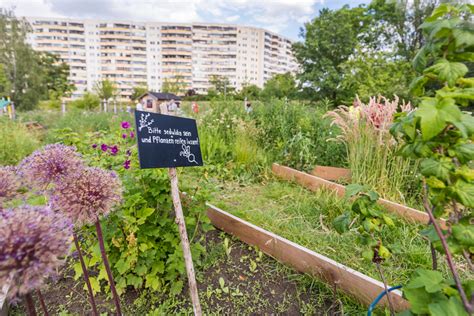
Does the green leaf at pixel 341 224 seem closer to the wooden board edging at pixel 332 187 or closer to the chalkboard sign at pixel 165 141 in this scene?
the chalkboard sign at pixel 165 141

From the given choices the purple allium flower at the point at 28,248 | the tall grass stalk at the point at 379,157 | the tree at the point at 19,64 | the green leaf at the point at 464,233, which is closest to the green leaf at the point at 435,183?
the green leaf at the point at 464,233

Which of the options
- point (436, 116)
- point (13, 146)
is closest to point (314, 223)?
point (436, 116)

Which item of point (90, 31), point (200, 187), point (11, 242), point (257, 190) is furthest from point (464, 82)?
point (90, 31)

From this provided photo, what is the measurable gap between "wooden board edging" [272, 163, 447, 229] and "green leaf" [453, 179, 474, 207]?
142cm

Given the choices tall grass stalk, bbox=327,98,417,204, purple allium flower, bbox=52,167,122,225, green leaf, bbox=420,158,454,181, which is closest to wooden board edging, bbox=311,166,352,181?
tall grass stalk, bbox=327,98,417,204

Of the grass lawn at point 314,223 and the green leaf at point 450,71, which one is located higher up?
the green leaf at point 450,71

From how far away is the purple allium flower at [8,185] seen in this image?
30.8 inches

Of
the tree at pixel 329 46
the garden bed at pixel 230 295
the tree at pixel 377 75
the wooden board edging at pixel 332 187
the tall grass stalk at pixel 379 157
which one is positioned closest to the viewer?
the garden bed at pixel 230 295

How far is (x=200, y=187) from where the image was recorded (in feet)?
5.92

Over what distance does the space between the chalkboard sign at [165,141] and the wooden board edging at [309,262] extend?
2.59 ft

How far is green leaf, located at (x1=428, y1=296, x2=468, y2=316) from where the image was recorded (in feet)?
2.02

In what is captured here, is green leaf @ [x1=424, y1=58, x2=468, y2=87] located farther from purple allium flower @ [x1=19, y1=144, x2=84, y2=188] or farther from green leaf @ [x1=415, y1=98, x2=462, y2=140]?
purple allium flower @ [x1=19, y1=144, x2=84, y2=188]

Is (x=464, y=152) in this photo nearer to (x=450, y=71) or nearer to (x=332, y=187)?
(x=450, y=71)

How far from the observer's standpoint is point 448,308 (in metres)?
0.62
